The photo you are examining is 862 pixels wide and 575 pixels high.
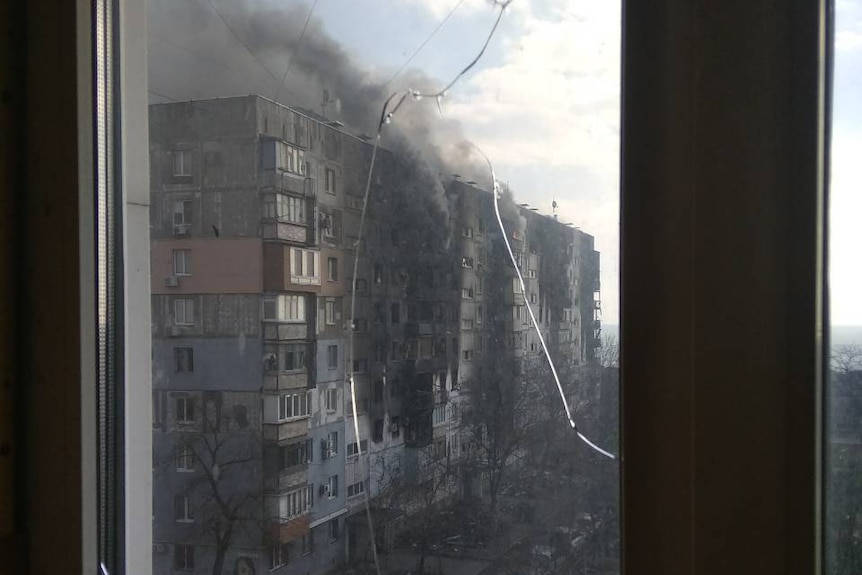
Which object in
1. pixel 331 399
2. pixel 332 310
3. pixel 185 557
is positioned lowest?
pixel 185 557

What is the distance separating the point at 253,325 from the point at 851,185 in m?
0.65

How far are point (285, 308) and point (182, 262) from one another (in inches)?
6.1

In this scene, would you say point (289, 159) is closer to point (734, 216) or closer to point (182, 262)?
point (182, 262)

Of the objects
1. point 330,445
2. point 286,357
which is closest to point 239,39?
point 286,357

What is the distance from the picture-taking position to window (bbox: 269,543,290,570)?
901mm

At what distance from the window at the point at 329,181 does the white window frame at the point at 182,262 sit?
0.20 metres

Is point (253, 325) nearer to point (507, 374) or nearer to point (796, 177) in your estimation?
point (507, 374)

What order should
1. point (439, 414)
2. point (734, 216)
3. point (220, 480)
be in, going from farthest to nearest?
point (220, 480), point (439, 414), point (734, 216)

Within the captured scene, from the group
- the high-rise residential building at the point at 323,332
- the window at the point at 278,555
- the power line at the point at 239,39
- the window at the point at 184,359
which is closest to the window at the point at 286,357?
the high-rise residential building at the point at 323,332

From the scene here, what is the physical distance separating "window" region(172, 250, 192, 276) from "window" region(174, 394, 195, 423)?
0.51 ft

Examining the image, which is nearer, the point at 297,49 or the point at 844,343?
the point at 844,343

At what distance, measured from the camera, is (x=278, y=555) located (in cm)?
90

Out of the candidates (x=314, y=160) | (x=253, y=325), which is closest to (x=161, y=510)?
(x=253, y=325)

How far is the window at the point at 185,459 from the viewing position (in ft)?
3.13
